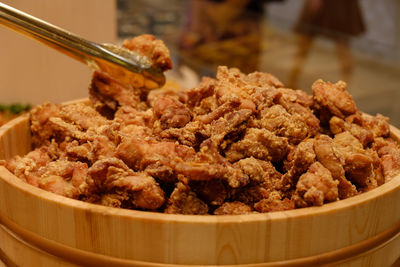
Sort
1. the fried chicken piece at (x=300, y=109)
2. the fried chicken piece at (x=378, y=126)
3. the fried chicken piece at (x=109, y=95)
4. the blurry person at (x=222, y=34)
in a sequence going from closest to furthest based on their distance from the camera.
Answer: the fried chicken piece at (x=300, y=109) → the fried chicken piece at (x=378, y=126) → the fried chicken piece at (x=109, y=95) → the blurry person at (x=222, y=34)

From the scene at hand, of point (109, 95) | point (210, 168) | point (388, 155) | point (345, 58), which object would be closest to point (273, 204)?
point (210, 168)

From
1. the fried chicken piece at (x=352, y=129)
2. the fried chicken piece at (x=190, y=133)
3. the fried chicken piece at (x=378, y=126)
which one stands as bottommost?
the fried chicken piece at (x=378, y=126)

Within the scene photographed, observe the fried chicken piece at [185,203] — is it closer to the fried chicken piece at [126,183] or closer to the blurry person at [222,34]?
the fried chicken piece at [126,183]

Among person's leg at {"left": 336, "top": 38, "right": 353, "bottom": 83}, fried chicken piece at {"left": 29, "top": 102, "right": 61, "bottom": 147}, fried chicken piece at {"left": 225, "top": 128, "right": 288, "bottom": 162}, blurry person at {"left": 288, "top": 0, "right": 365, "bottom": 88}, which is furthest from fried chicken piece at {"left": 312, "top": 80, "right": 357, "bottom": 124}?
person's leg at {"left": 336, "top": 38, "right": 353, "bottom": 83}

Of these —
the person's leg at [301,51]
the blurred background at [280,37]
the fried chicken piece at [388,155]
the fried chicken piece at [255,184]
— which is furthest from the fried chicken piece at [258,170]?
the person's leg at [301,51]

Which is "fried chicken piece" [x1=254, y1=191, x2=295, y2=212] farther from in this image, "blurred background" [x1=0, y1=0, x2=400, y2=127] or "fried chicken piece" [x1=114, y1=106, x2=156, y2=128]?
"blurred background" [x1=0, y1=0, x2=400, y2=127]

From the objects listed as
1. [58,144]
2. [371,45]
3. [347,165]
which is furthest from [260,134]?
[371,45]

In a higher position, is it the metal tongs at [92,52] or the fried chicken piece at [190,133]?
the metal tongs at [92,52]
